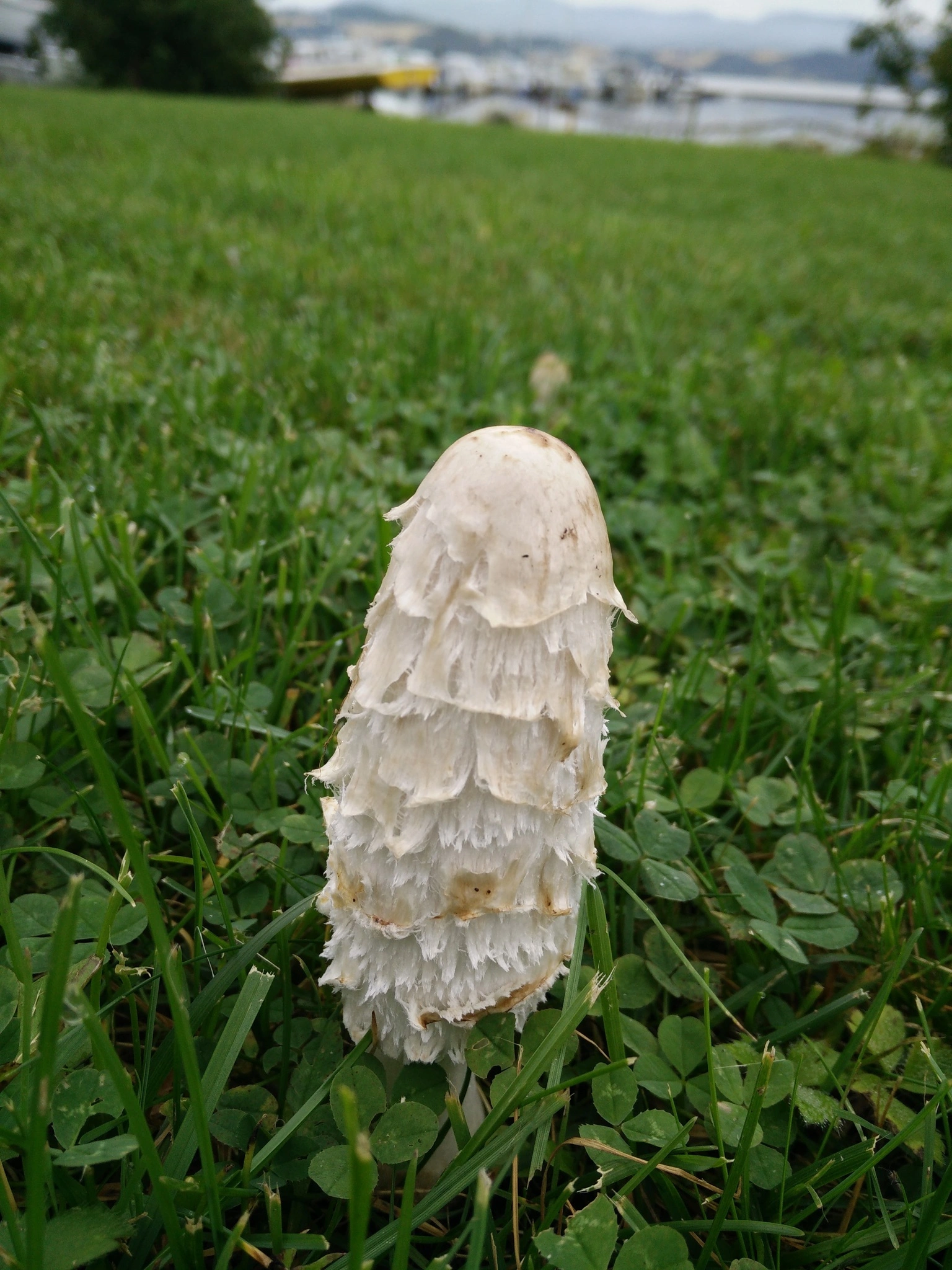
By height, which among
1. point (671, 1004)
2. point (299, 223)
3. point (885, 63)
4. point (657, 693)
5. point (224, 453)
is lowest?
point (671, 1004)

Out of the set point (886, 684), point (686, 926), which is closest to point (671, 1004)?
point (686, 926)

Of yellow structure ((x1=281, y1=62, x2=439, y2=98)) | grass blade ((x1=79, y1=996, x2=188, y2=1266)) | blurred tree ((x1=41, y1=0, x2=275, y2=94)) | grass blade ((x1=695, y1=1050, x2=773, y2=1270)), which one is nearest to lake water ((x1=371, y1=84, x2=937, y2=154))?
yellow structure ((x1=281, y1=62, x2=439, y2=98))

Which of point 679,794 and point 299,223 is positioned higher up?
point 299,223

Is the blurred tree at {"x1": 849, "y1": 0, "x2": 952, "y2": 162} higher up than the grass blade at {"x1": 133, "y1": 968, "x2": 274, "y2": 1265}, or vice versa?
the blurred tree at {"x1": 849, "y1": 0, "x2": 952, "y2": 162}

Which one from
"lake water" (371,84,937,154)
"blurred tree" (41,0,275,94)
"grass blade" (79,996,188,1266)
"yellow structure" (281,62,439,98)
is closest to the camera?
"grass blade" (79,996,188,1266)

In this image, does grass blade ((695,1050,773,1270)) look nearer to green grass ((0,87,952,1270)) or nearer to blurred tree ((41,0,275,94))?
green grass ((0,87,952,1270))

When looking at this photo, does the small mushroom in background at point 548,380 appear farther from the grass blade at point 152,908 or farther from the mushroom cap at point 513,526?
the grass blade at point 152,908

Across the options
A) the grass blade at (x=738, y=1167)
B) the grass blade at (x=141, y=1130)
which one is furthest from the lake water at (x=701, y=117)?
the grass blade at (x=141, y=1130)

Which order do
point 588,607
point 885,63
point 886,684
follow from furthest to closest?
point 885,63
point 886,684
point 588,607

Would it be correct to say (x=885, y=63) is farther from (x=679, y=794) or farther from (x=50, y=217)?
(x=679, y=794)
